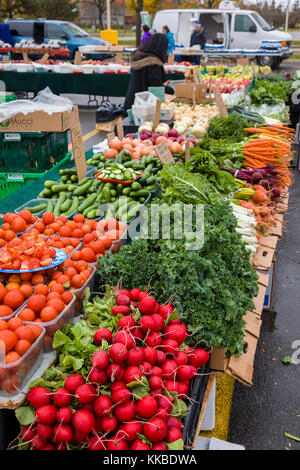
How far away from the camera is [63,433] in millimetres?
1705

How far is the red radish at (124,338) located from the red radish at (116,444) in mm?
376

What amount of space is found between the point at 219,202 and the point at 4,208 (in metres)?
2.06

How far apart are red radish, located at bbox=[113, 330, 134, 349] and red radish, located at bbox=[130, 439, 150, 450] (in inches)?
Answer: 15.2

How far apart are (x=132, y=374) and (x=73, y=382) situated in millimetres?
250

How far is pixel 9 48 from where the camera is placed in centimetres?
1631

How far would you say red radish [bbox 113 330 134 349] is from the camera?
1.93 metres

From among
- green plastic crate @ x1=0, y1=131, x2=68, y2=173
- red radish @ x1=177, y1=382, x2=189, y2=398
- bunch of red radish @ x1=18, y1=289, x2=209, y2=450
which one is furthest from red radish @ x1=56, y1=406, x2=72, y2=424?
green plastic crate @ x1=0, y1=131, x2=68, y2=173

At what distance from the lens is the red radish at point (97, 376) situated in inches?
72.2

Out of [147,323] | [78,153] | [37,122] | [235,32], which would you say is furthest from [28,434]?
[235,32]

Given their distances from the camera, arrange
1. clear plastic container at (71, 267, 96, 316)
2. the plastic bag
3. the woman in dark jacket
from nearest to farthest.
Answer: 1. clear plastic container at (71, 267, 96, 316)
2. the plastic bag
3. the woman in dark jacket

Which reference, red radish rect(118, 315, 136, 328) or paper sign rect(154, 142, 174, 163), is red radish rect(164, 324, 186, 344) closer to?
red radish rect(118, 315, 136, 328)

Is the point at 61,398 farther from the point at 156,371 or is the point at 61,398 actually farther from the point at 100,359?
the point at 156,371
